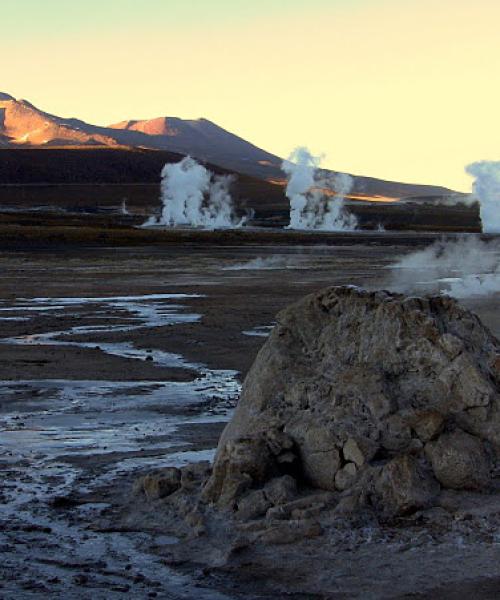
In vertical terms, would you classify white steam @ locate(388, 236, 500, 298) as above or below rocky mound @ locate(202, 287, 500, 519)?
below

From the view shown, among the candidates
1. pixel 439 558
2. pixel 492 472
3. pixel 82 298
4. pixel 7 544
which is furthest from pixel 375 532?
pixel 82 298

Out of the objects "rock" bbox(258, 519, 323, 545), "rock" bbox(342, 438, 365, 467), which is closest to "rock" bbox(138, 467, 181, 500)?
"rock" bbox(258, 519, 323, 545)

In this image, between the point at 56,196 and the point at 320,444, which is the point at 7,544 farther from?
the point at 56,196

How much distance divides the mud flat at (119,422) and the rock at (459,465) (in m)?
1.01

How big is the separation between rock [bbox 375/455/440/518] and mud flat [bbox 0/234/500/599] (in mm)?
505

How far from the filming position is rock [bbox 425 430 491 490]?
10.2m

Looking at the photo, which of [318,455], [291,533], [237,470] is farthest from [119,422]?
[291,533]

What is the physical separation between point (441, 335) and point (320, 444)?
62.6 inches

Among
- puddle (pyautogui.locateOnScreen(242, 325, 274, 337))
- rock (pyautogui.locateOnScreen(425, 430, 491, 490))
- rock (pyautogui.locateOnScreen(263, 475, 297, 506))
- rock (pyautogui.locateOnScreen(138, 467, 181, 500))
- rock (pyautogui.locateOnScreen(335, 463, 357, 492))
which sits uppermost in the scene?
rock (pyautogui.locateOnScreen(425, 430, 491, 490))

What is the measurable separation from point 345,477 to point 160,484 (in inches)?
71.8

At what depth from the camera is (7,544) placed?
968cm

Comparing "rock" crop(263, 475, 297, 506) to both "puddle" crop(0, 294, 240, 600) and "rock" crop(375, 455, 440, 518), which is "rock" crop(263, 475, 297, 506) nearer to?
"rock" crop(375, 455, 440, 518)

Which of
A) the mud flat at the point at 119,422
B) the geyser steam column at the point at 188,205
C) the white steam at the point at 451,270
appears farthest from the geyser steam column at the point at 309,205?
the mud flat at the point at 119,422

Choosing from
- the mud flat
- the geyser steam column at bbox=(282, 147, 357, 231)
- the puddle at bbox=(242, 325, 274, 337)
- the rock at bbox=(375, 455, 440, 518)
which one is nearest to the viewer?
the mud flat
